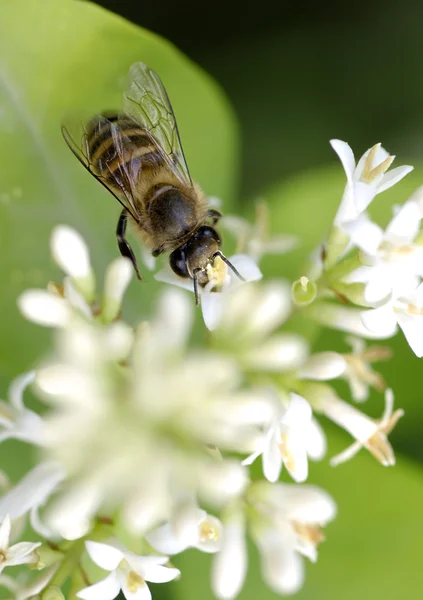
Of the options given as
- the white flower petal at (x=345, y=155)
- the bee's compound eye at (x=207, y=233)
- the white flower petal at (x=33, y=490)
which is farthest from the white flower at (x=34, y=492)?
the white flower petal at (x=345, y=155)

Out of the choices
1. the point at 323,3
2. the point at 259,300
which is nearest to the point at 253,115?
the point at 323,3

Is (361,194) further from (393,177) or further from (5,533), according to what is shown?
(5,533)

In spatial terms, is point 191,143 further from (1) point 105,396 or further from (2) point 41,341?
(1) point 105,396

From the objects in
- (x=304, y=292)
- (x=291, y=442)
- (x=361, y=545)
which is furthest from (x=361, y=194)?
(x=361, y=545)

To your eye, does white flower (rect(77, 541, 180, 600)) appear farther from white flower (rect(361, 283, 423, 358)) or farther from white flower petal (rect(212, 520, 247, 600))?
white flower (rect(361, 283, 423, 358))

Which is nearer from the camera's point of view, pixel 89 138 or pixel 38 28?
pixel 89 138

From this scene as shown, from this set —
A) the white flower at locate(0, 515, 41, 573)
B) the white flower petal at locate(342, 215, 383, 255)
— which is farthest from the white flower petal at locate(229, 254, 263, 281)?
the white flower at locate(0, 515, 41, 573)

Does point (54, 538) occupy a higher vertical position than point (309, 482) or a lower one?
higher
